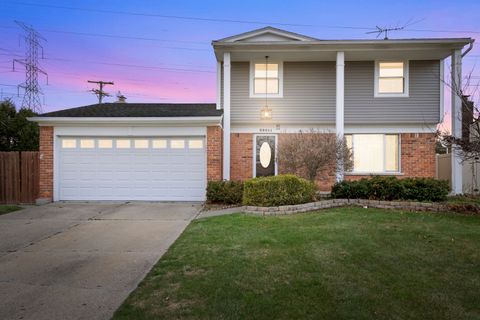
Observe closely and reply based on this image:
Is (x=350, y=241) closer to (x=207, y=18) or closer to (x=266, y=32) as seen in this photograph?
(x=266, y=32)

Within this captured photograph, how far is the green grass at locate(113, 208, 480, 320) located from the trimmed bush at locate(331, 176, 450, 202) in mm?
2478

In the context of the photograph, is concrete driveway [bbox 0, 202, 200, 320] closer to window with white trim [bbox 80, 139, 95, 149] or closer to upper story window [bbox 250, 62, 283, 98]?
window with white trim [bbox 80, 139, 95, 149]

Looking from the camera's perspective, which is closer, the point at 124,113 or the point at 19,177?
the point at 19,177

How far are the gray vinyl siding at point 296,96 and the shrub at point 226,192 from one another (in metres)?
3.69

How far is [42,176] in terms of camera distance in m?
12.5

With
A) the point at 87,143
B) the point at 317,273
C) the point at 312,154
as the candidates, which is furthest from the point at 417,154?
the point at 87,143

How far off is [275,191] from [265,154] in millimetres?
4593

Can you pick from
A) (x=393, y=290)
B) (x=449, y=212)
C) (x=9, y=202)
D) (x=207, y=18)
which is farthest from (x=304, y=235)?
(x=207, y=18)

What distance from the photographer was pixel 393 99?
1437cm

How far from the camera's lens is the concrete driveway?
164 inches

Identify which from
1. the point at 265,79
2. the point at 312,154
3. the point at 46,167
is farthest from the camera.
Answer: the point at 265,79

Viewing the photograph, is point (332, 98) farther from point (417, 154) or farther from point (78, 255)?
point (78, 255)

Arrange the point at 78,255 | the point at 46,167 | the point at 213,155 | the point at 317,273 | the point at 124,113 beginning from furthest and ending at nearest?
the point at 124,113
the point at 46,167
the point at 213,155
the point at 78,255
the point at 317,273

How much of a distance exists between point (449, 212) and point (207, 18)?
15975 mm
